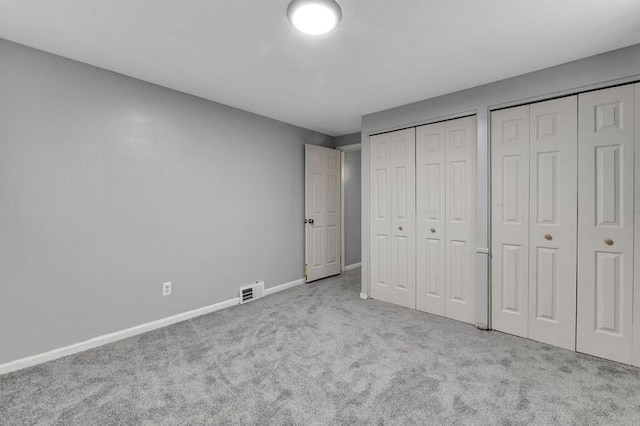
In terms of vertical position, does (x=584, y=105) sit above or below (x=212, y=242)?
above

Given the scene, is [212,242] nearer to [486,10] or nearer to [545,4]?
[486,10]

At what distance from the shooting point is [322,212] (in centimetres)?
455

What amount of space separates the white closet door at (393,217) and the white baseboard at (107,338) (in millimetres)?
1845

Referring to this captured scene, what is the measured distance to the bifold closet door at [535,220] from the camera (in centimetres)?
237

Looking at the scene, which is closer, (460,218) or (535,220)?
(535,220)

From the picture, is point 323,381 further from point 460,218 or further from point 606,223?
point 606,223

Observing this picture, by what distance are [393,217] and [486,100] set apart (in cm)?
153

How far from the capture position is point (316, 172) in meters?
4.43

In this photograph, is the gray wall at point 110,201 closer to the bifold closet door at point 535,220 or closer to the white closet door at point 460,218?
the white closet door at point 460,218

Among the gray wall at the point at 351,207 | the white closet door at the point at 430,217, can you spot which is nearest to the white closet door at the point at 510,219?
the white closet door at the point at 430,217

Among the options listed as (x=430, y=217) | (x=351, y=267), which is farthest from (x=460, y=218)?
(x=351, y=267)

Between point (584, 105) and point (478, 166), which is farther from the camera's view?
point (478, 166)

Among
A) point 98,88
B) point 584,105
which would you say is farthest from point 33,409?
point 584,105

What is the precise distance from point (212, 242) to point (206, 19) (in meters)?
2.19
